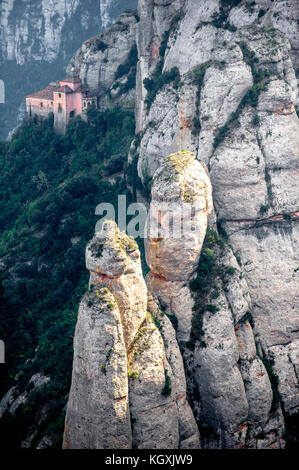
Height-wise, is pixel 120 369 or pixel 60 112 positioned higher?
pixel 60 112

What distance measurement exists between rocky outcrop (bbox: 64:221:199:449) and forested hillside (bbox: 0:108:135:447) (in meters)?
6.75

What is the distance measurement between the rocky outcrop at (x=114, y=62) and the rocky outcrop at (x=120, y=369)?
→ 3292cm

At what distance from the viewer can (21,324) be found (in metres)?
42.8

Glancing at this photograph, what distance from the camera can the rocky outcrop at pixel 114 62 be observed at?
5703cm

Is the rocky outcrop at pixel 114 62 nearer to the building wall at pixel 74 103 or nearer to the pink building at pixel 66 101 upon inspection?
the pink building at pixel 66 101

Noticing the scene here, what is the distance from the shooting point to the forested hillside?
35.9 meters

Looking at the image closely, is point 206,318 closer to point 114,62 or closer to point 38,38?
point 114,62

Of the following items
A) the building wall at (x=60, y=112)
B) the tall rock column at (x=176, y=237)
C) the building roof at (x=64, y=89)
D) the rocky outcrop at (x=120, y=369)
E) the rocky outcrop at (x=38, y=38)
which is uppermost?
the rocky outcrop at (x=38, y=38)

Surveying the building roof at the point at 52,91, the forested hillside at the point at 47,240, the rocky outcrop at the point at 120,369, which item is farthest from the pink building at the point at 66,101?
the rocky outcrop at the point at 120,369

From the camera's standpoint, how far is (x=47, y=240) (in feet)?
156

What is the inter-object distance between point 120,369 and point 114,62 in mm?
39983

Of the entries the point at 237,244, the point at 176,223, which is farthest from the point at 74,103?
the point at 176,223

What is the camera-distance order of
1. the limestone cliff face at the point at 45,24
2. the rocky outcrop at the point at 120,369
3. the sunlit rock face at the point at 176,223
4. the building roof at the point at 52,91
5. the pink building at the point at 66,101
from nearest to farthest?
the rocky outcrop at the point at 120,369, the sunlit rock face at the point at 176,223, the pink building at the point at 66,101, the building roof at the point at 52,91, the limestone cliff face at the point at 45,24

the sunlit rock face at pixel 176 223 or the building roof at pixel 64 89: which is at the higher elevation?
the building roof at pixel 64 89
